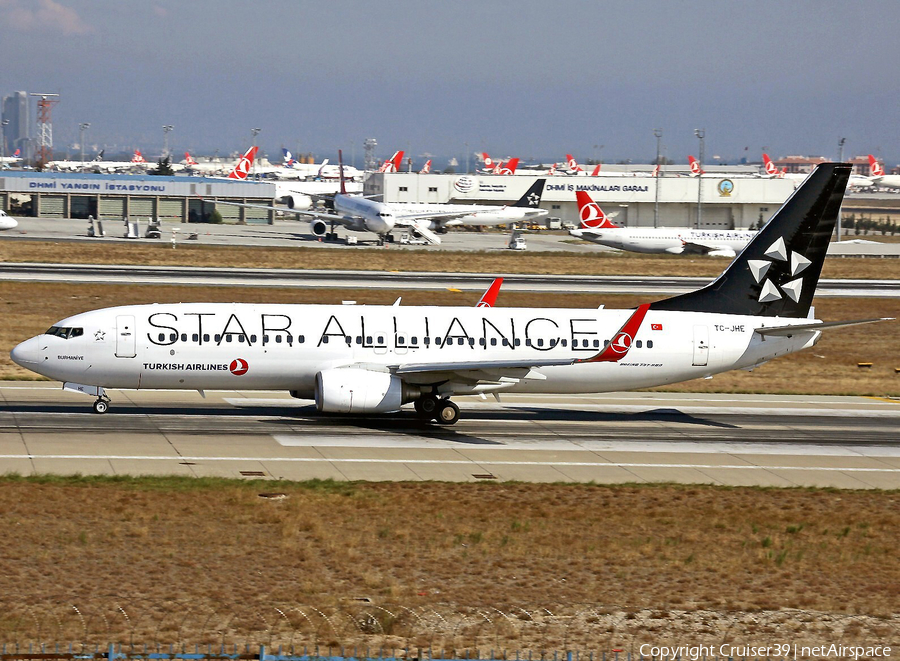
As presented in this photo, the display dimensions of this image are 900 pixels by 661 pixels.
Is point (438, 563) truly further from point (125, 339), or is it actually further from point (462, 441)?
point (125, 339)

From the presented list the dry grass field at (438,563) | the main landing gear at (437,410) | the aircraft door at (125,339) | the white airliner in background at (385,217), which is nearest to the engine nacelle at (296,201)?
the white airliner in background at (385,217)

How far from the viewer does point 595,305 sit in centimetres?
6969

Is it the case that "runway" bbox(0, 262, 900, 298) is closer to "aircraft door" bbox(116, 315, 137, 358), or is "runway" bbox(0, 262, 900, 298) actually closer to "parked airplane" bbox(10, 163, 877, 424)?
"parked airplane" bbox(10, 163, 877, 424)

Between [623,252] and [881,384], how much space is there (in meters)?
78.8

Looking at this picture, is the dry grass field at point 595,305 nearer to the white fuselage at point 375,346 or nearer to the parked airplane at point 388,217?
the white fuselage at point 375,346

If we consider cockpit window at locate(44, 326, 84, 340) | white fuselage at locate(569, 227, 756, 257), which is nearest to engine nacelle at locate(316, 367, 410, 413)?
cockpit window at locate(44, 326, 84, 340)

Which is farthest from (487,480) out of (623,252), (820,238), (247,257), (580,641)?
(623,252)

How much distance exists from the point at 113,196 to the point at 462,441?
431 ft

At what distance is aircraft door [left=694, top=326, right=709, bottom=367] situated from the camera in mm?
40500

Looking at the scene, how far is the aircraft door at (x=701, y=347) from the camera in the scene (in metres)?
40.5

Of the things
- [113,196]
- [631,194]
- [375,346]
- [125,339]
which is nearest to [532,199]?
[631,194]

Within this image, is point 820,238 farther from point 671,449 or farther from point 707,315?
point 671,449

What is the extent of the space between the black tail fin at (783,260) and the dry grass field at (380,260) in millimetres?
51039

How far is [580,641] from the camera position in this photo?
55.8 feet
